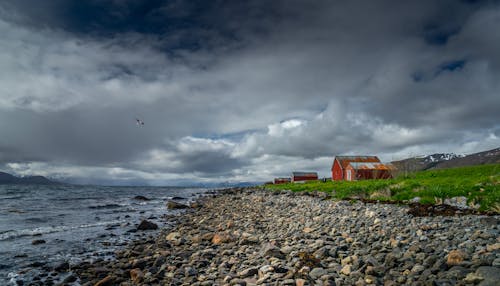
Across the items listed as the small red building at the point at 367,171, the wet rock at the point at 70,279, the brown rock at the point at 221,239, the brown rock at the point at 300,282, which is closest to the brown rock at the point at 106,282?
the wet rock at the point at 70,279

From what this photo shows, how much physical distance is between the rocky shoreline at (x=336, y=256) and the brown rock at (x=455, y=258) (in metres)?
0.02

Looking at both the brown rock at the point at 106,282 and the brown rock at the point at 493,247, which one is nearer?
the brown rock at the point at 493,247

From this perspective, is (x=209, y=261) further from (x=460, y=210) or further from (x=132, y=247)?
(x=460, y=210)

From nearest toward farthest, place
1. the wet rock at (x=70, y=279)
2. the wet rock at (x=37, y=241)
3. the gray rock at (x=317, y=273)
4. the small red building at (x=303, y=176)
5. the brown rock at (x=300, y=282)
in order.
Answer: the brown rock at (x=300, y=282)
the gray rock at (x=317, y=273)
the wet rock at (x=70, y=279)
the wet rock at (x=37, y=241)
the small red building at (x=303, y=176)

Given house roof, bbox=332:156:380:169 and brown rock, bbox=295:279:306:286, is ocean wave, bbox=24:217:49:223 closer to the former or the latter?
brown rock, bbox=295:279:306:286

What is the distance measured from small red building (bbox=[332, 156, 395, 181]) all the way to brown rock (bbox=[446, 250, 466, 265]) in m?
49.4

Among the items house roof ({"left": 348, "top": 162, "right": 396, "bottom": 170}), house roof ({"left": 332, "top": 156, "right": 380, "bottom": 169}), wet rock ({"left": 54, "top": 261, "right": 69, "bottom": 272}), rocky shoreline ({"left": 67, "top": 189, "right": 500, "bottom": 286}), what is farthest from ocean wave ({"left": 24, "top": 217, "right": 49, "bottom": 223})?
house roof ({"left": 332, "top": 156, "right": 380, "bottom": 169})

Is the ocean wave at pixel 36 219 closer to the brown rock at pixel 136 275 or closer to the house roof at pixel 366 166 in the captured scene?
the brown rock at pixel 136 275

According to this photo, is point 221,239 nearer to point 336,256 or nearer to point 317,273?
point 336,256

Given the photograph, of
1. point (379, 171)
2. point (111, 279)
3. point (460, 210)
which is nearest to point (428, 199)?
point (460, 210)

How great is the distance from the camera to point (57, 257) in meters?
12.1

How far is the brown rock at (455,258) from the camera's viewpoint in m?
5.74

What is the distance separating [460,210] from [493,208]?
1063 millimetres

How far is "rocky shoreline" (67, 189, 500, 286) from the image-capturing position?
19.1 feet
